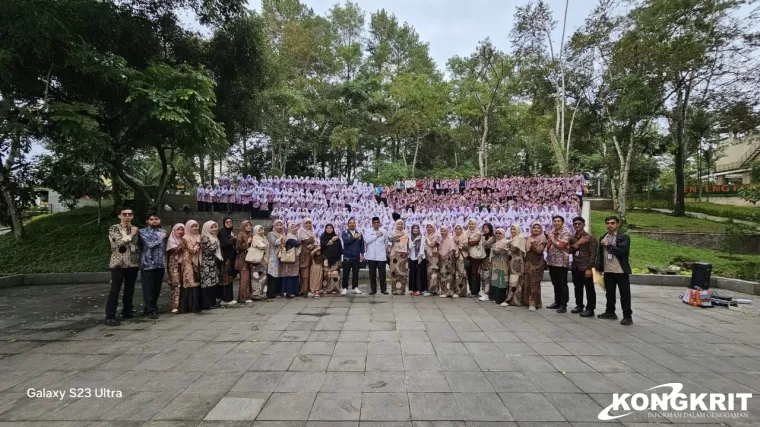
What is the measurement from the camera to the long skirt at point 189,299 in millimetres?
5680

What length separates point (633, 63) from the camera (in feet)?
49.8

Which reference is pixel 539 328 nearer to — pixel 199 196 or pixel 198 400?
pixel 198 400

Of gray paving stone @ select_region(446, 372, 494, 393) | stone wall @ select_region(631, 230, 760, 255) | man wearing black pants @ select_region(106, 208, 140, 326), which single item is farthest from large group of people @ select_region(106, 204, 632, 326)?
stone wall @ select_region(631, 230, 760, 255)

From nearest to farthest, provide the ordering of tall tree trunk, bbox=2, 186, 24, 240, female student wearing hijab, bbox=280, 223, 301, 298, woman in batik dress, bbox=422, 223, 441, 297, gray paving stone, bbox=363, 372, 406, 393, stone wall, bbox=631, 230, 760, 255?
gray paving stone, bbox=363, 372, 406, 393 → female student wearing hijab, bbox=280, 223, 301, 298 → woman in batik dress, bbox=422, 223, 441, 297 → tall tree trunk, bbox=2, 186, 24, 240 → stone wall, bbox=631, 230, 760, 255

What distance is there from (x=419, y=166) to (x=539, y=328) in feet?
74.3

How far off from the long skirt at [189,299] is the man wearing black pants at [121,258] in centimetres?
71

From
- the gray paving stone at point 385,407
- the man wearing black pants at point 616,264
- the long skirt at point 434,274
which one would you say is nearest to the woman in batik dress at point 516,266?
the man wearing black pants at point 616,264

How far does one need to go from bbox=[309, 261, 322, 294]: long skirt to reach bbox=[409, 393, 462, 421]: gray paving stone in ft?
14.0

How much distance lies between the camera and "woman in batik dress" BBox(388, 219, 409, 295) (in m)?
7.23

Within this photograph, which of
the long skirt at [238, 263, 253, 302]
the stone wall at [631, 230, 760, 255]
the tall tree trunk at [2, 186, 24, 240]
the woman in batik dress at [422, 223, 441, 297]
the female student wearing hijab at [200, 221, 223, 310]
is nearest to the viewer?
the female student wearing hijab at [200, 221, 223, 310]

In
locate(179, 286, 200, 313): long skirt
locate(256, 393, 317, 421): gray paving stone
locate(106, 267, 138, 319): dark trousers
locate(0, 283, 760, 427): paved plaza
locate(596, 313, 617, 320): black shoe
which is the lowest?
locate(596, 313, 617, 320): black shoe

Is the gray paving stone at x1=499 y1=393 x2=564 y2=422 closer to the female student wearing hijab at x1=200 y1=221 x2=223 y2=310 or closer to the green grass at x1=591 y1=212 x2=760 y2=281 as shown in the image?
the female student wearing hijab at x1=200 y1=221 x2=223 y2=310

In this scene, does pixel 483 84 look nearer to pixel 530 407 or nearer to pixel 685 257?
pixel 685 257

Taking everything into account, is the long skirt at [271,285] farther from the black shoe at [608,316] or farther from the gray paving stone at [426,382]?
the black shoe at [608,316]
